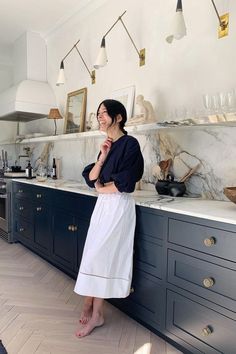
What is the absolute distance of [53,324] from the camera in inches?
80.7

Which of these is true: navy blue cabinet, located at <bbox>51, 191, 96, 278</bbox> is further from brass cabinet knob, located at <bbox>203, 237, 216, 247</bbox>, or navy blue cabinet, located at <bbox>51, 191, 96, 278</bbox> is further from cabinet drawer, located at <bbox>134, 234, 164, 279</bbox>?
brass cabinet knob, located at <bbox>203, 237, 216, 247</bbox>

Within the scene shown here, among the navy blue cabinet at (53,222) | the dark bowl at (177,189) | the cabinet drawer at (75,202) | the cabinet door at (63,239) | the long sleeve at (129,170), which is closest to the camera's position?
the long sleeve at (129,170)

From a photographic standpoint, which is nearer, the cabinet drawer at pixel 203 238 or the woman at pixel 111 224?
the cabinet drawer at pixel 203 238

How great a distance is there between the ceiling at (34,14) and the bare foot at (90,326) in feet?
10.3

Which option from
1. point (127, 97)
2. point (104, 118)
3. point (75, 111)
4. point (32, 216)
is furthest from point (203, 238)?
point (75, 111)

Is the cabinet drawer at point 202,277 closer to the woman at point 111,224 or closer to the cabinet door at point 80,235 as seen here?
the woman at point 111,224

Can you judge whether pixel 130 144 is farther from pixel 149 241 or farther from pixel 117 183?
pixel 149 241

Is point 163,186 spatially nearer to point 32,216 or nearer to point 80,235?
point 80,235

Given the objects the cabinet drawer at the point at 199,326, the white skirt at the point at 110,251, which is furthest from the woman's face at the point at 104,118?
the cabinet drawer at the point at 199,326

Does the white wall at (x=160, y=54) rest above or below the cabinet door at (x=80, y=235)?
above

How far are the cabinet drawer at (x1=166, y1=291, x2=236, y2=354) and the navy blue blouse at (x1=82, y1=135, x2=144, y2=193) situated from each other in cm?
69

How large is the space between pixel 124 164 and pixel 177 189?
56cm

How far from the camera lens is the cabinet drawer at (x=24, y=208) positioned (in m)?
3.50

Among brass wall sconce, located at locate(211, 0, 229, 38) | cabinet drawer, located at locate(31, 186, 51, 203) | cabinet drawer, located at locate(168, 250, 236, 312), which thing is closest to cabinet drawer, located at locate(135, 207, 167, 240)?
cabinet drawer, located at locate(168, 250, 236, 312)
